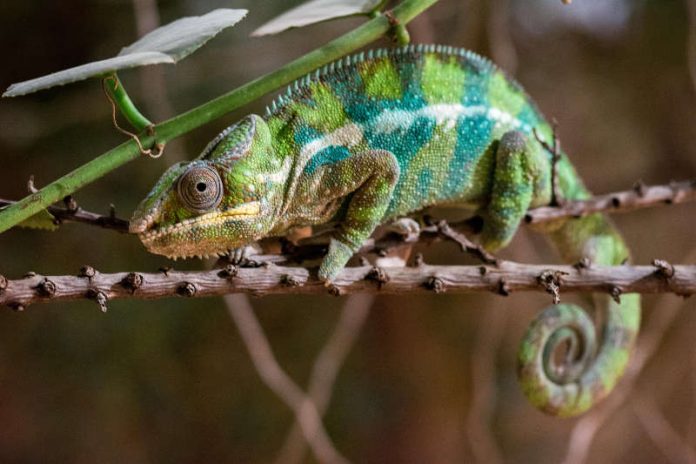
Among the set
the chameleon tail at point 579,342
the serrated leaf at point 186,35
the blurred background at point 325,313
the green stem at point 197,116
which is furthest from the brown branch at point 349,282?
the blurred background at point 325,313

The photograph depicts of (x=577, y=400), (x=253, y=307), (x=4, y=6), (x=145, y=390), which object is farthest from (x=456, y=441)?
(x=4, y=6)

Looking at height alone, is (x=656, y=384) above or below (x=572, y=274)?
above

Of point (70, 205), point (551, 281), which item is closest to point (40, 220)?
point (70, 205)

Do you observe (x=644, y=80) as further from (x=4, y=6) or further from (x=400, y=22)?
(x=4, y=6)

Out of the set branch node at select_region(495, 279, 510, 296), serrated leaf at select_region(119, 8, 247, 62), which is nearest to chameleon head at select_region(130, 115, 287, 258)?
serrated leaf at select_region(119, 8, 247, 62)

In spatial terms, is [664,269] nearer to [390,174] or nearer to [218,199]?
[390,174]

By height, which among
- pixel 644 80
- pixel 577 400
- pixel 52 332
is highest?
pixel 644 80

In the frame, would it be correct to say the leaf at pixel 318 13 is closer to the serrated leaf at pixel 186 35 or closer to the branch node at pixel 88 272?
the serrated leaf at pixel 186 35

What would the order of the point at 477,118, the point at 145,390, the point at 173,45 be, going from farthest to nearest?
the point at 145,390 → the point at 477,118 → the point at 173,45

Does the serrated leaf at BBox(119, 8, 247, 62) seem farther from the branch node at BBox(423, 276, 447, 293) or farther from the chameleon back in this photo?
the branch node at BBox(423, 276, 447, 293)
